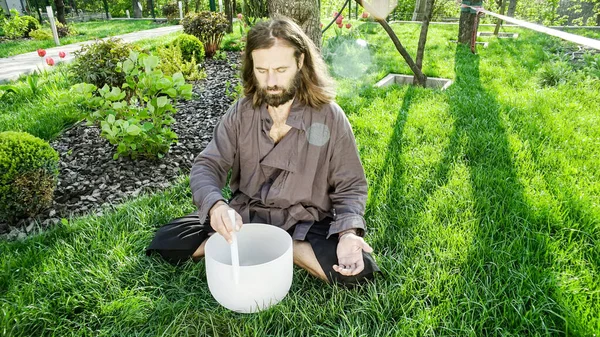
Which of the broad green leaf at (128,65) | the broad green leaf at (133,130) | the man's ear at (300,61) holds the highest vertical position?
the man's ear at (300,61)

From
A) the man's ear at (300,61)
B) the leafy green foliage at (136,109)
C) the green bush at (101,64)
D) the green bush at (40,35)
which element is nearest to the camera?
the man's ear at (300,61)

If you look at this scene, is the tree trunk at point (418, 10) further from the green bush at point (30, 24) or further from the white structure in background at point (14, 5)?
the white structure in background at point (14, 5)

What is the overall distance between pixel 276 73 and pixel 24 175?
1.62 metres

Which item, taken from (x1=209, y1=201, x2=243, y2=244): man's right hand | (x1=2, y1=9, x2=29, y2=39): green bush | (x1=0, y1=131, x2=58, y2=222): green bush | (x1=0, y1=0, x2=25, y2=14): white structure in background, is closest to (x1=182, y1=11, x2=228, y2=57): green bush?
(x1=0, y1=131, x2=58, y2=222): green bush

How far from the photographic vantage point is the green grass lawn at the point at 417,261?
149cm

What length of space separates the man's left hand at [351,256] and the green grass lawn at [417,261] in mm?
122

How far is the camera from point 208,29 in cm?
659

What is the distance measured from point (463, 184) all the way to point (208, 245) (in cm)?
163

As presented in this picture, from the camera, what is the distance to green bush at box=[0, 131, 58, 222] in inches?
84.6

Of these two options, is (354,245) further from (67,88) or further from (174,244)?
(67,88)

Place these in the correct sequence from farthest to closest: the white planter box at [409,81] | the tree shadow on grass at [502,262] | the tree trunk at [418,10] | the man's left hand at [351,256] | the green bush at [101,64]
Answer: the tree trunk at [418,10] → the white planter box at [409,81] → the green bush at [101,64] → the man's left hand at [351,256] → the tree shadow on grass at [502,262]

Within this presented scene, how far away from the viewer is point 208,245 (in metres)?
1.55

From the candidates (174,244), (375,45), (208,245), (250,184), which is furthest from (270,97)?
(375,45)

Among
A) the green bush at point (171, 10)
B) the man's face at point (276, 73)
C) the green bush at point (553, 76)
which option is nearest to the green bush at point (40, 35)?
the green bush at point (171, 10)
